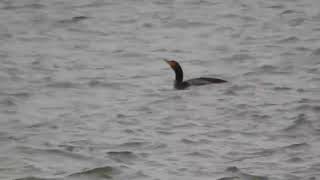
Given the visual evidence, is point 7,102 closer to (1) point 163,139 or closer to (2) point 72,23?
(1) point 163,139

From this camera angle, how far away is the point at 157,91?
17125 millimetres

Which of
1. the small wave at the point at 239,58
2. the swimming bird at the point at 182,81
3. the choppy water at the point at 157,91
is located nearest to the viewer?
the choppy water at the point at 157,91

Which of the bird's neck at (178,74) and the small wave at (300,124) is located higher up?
the bird's neck at (178,74)

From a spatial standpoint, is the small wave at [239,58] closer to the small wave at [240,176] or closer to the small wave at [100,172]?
the small wave at [240,176]

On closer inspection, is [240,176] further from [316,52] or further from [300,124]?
[316,52]

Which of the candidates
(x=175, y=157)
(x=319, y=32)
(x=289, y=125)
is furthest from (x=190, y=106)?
(x=319, y=32)

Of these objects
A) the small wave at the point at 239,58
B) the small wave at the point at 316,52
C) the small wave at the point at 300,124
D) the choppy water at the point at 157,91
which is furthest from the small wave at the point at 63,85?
the small wave at the point at 316,52

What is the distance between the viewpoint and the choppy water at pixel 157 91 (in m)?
12.8

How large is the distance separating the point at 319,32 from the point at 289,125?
6.84m

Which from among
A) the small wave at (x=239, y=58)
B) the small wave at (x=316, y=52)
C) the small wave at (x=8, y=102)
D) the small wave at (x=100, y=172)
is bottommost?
the small wave at (x=239, y=58)

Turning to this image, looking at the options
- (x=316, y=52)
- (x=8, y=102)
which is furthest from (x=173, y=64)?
(x=316, y=52)

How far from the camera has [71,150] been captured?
43.3 ft

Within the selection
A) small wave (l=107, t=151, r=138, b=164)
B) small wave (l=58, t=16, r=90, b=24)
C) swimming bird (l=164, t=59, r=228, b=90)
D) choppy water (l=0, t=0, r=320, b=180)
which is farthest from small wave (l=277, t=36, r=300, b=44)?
small wave (l=107, t=151, r=138, b=164)

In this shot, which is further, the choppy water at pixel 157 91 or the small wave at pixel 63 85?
the small wave at pixel 63 85
